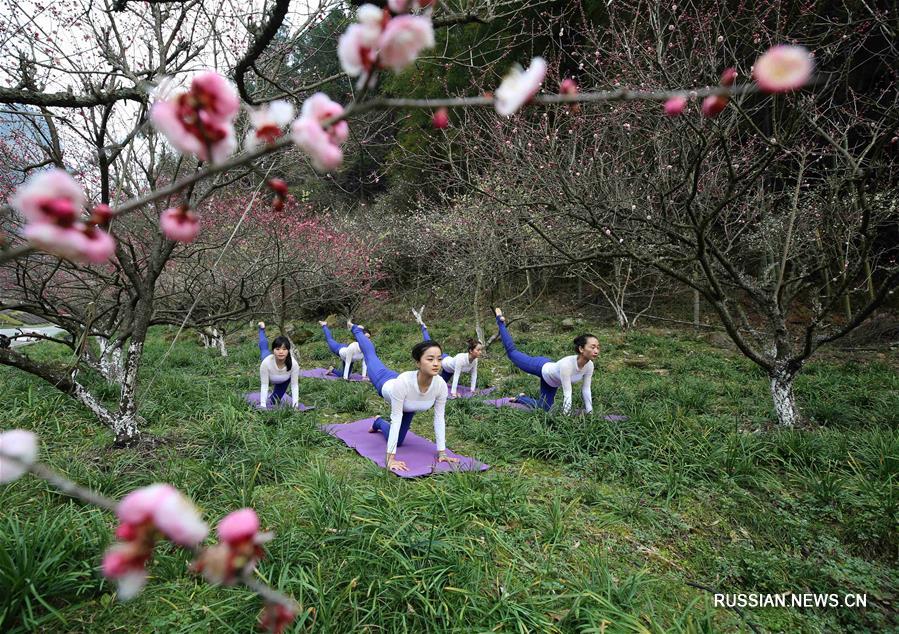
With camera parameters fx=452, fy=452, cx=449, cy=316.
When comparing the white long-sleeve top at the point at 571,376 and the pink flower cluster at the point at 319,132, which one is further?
the white long-sleeve top at the point at 571,376

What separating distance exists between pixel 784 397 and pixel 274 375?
5.56 metres

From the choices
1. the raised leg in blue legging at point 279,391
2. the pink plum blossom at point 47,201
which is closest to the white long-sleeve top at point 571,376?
the raised leg in blue legging at point 279,391

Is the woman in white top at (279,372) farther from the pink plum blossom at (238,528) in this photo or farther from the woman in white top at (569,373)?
the pink plum blossom at (238,528)

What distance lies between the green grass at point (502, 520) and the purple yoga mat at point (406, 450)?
0.68 ft

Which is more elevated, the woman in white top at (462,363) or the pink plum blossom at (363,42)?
the pink plum blossom at (363,42)

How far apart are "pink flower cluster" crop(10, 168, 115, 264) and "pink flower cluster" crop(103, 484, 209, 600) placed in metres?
0.28

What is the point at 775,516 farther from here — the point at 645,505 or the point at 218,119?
the point at 218,119

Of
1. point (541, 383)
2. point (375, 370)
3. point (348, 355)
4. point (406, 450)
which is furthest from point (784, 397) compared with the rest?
point (348, 355)

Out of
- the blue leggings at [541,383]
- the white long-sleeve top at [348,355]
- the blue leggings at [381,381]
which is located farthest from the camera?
the white long-sleeve top at [348,355]

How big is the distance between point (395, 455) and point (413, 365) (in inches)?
194

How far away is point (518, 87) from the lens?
729mm

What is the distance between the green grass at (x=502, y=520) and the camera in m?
1.95

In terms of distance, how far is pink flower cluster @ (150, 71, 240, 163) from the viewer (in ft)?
1.83

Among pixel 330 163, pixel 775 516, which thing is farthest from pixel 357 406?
pixel 330 163
